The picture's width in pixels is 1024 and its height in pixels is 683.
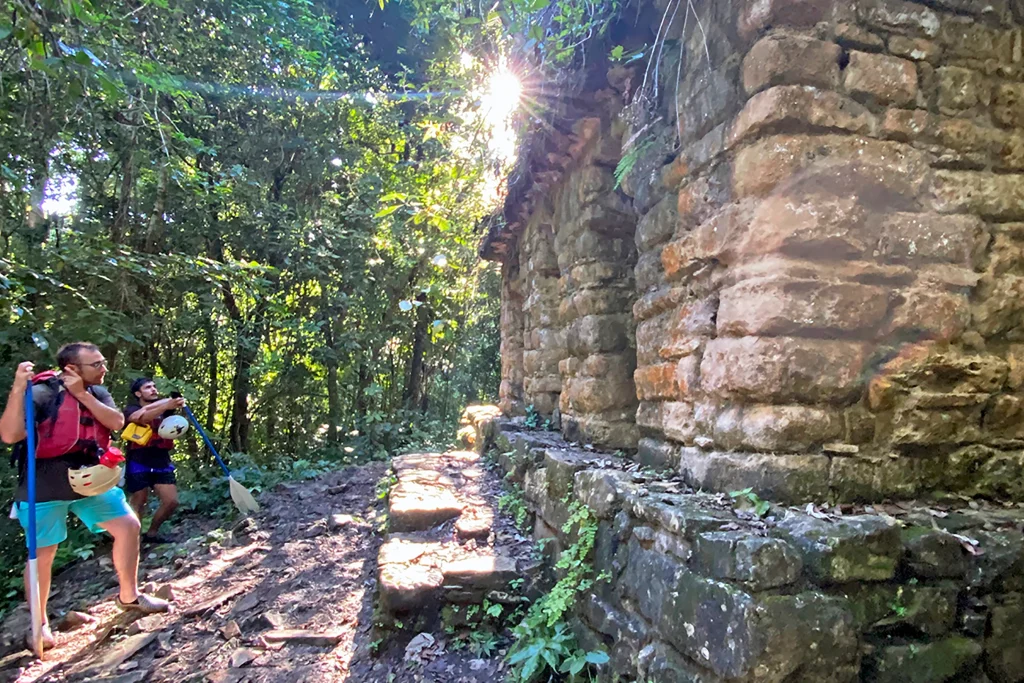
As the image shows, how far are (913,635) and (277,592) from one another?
3596 millimetres

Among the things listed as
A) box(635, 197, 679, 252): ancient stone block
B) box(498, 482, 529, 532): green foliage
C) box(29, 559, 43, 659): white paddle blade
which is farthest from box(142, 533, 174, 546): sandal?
box(635, 197, 679, 252): ancient stone block

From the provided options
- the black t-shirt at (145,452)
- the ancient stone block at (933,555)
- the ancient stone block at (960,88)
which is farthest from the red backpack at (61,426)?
the ancient stone block at (960,88)

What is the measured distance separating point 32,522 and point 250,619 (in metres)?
1.39

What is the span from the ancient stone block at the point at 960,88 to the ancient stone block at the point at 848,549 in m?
1.42

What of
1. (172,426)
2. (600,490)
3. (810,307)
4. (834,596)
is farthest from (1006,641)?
(172,426)

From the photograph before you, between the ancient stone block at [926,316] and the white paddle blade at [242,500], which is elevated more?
the ancient stone block at [926,316]

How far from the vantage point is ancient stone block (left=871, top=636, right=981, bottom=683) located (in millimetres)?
1505

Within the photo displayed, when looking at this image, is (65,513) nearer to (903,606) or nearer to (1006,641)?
(903,606)

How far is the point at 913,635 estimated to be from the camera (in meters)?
1.56

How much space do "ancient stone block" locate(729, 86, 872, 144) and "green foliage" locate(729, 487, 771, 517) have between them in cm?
114

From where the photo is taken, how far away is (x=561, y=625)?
99.0 inches

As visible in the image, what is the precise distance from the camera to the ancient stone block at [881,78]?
1.90 metres

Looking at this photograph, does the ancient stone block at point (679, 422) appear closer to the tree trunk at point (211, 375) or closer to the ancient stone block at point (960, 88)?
the ancient stone block at point (960, 88)

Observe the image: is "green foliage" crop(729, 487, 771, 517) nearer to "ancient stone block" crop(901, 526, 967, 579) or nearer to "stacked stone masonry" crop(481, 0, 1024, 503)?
"stacked stone masonry" crop(481, 0, 1024, 503)
